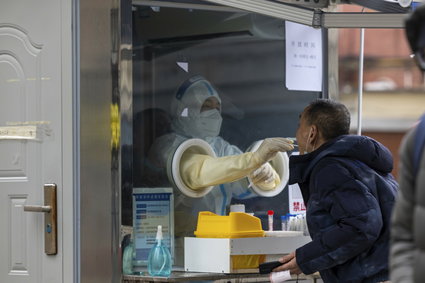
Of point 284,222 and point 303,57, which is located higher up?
point 303,57

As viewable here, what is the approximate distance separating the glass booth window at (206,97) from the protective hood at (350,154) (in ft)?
2.52

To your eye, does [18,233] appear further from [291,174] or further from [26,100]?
[291,174]

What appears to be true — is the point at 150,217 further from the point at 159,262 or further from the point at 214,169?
the point at 214,169

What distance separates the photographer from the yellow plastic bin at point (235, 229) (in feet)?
17.0

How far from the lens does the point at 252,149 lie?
5832 mm

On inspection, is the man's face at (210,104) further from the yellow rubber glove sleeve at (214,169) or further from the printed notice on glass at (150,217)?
the printed notice on glass at (150,217)

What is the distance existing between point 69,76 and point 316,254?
1.71 m

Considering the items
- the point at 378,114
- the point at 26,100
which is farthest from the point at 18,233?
the point at 378,114

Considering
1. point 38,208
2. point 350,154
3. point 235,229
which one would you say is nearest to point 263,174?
point 235,229

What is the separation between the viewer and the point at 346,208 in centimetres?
451

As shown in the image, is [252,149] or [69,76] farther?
[252,149]

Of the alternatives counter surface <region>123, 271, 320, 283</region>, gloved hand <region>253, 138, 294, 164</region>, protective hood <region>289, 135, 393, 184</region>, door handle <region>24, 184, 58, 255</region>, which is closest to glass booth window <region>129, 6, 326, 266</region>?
gloved hand <region>253, 138, 294, 164</region>

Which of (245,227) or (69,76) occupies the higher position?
(69,76)

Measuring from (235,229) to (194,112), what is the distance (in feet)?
2.66
